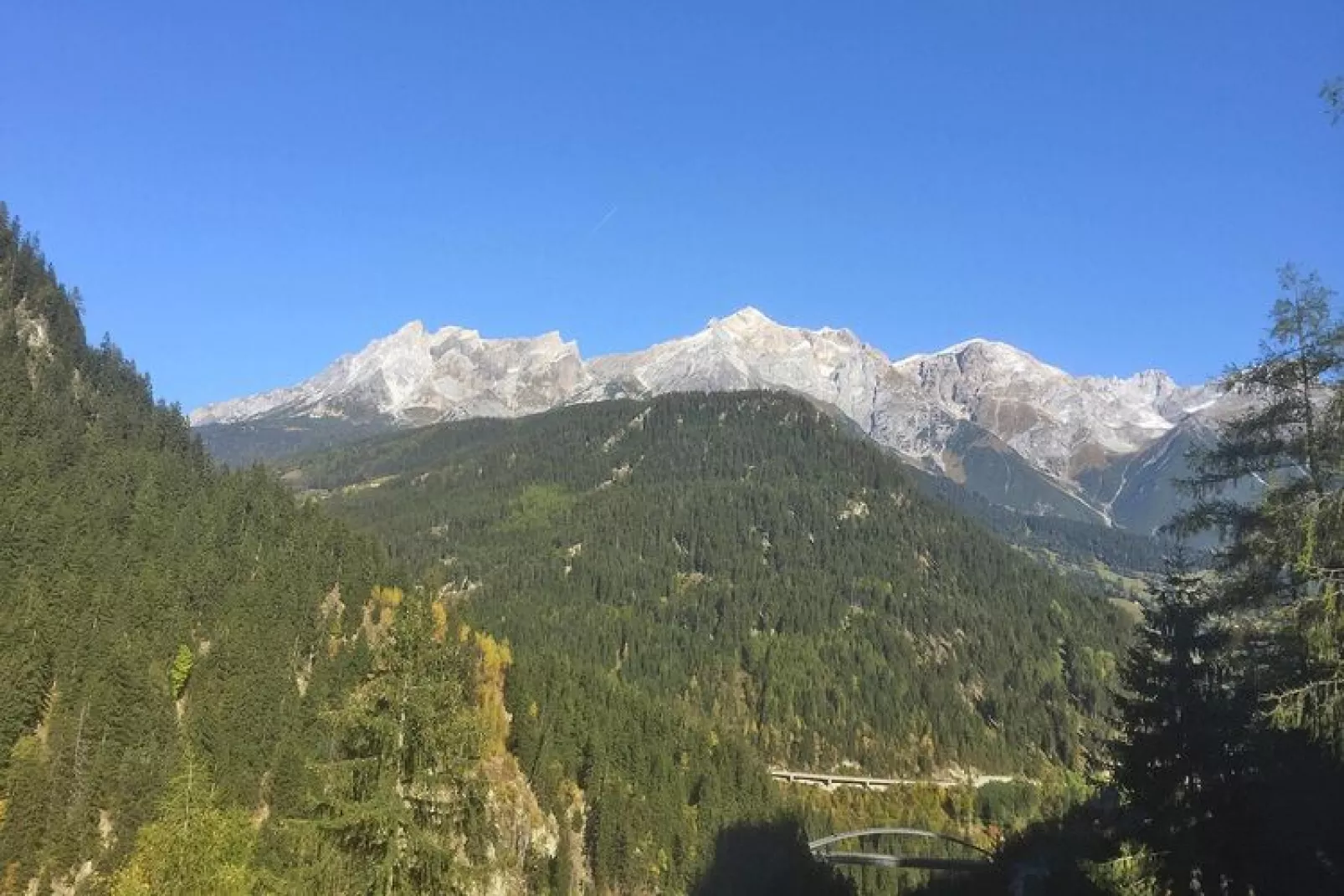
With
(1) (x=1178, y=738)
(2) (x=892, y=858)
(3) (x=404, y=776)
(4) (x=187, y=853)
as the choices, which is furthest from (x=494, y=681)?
(1) (x=1178, y=738)

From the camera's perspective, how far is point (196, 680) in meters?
121

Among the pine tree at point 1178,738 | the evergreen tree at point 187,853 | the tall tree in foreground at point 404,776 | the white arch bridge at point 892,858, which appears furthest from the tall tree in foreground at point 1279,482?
the white arch bridge at point 892,858

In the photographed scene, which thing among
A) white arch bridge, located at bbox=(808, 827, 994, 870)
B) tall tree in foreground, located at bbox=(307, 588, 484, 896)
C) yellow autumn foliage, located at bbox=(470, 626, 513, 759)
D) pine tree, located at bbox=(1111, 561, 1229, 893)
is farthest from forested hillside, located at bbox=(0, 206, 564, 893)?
white arch bridge, located at bbox=(808, 827, 994, 870)

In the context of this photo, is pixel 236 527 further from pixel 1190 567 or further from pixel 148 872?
pixel 1190 567

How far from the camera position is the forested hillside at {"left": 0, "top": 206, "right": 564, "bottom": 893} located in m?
24.8

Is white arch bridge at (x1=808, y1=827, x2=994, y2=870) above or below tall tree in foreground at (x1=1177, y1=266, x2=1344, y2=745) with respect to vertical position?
below

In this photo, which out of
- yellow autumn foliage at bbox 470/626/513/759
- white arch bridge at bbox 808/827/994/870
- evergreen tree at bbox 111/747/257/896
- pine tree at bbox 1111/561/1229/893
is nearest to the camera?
pine tree at bbox 1111/561/1229/893

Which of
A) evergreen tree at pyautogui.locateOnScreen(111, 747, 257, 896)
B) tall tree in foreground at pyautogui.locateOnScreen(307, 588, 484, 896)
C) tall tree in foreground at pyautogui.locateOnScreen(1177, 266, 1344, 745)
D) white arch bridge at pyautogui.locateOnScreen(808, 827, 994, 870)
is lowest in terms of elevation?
white arch bridge at pyautogui.locateOnScreen(808, 827, 994, 870)

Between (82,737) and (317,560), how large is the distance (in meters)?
61.6

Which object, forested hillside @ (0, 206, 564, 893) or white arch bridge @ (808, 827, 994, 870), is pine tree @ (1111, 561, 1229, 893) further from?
white arch bridge @ (808, 827, 994, 870)

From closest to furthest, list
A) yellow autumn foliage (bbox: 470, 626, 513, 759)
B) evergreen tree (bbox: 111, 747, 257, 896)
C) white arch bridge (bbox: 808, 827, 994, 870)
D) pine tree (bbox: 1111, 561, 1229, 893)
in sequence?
1. pine tree (bbox: 1111, 561, 1229, 893)
2. evergreen tree (bbox: 111, 747, 257, 896)
3. white arch bridge (bbox: 808, 827, 994, 870)
4. yellow autumn foliage (bbox: 470, 626, 513, 759)

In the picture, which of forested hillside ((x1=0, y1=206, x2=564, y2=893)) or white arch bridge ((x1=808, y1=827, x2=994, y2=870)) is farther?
white arch bridge ((x1=808, y1=827, x2=994, y2=870))

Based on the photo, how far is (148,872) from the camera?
105 ft

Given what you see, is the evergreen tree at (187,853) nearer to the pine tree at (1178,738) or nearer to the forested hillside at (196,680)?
the forested hillside at (196,680)
